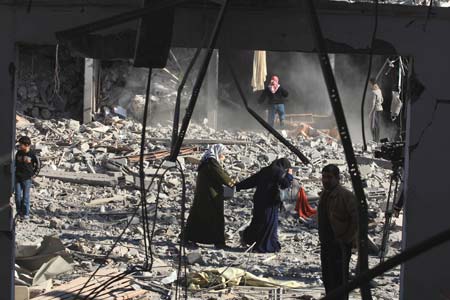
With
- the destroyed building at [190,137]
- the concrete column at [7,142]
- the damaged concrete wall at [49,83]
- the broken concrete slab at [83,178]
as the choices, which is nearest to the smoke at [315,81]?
the destroyed building at [190,137]

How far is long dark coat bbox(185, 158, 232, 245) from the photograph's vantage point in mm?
13452

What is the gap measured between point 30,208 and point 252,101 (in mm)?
13207

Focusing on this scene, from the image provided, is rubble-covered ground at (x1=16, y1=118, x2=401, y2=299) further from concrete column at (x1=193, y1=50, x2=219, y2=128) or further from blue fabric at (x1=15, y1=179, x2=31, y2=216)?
concrete column at (x1=193, y1=50, x2=219, y2=128)

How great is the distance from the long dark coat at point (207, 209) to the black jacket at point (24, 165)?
3.05m

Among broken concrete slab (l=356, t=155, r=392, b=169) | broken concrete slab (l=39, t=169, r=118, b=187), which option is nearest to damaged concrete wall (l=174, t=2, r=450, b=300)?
broken concrete slab (l=39, t=169, r=118, b=187)

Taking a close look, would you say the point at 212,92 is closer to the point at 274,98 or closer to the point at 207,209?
the point at 274,98

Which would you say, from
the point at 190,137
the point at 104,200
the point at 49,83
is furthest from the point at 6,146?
the point at 49,83

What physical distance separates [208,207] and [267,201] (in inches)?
38.3

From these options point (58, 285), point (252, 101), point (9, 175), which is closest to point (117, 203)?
point (58, 285)

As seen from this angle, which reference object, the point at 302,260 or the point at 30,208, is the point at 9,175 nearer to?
the point at 302,260

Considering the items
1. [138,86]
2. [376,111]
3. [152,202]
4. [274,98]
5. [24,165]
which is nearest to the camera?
[24,165]

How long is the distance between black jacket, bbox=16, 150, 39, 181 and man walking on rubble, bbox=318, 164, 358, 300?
686 centimetres

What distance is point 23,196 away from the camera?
15.0m

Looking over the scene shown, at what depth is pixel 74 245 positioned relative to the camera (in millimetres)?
12945
